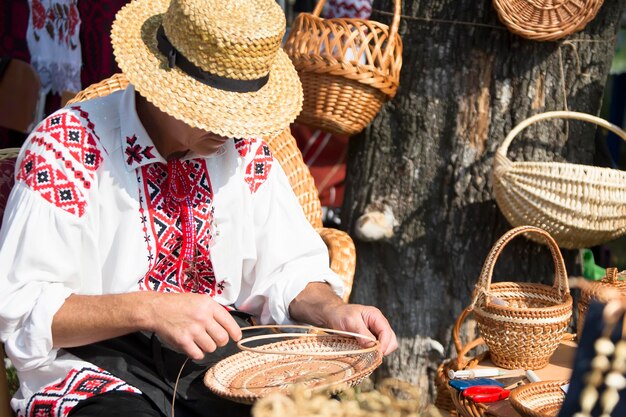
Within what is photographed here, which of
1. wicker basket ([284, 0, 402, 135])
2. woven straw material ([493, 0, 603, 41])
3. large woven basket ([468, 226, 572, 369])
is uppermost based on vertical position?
woven straw material ([493, 0, 603, 41])

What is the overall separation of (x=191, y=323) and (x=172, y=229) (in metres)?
0.36

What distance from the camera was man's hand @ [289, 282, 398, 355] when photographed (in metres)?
2.02

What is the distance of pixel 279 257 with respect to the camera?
224 centimetres

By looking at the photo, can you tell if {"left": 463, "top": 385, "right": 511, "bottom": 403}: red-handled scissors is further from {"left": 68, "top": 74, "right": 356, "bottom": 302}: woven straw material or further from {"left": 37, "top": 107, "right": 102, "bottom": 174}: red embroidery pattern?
{"left": 37, "top": 107, "right": 102, "bottom": 174}: red embroidery pattern

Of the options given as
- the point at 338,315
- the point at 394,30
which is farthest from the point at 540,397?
the point at 394,30

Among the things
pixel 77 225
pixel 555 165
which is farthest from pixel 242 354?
pixel 555 165

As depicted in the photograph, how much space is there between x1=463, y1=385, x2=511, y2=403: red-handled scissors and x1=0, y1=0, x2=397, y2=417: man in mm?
237

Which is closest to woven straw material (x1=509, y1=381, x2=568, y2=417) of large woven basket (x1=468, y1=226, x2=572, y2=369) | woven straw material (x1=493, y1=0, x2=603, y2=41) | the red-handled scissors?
the red-handled scissors

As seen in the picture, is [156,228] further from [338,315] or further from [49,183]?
[338,315]

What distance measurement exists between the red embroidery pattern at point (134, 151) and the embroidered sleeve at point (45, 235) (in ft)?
0.23

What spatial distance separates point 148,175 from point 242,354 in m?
0.48

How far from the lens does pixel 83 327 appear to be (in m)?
1.80

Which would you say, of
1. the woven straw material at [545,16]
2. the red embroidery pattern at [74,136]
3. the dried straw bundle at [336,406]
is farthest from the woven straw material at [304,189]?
the dried straw bundle at [336,406]

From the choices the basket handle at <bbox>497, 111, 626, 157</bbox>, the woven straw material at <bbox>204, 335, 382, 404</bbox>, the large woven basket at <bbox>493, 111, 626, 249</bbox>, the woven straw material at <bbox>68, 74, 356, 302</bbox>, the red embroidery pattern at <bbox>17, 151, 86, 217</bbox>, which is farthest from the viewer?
the basket handle at <bbox>497, 111, 626, 157</bbox>
